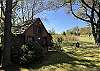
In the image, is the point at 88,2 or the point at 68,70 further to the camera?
the point at 88,2

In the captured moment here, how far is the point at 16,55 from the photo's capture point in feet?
111

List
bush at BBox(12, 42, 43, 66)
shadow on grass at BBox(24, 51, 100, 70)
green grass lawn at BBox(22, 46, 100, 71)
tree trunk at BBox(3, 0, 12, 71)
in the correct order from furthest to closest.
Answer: bush at BBox(12, 42, 43, 66), tree trunk at BBox(3, 0, 12, 71), shadow on grass at BBox(24, 51, 100, 70), green grass lawn at BBox(22, 46, 100, 71)

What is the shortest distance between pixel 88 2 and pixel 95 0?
92.7 inches

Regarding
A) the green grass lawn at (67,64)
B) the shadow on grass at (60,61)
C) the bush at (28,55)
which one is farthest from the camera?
the bush at (28,55)

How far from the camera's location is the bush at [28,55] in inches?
1276

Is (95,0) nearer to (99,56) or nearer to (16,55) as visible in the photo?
(99,56)

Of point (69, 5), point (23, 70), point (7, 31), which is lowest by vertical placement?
point (23, 70)

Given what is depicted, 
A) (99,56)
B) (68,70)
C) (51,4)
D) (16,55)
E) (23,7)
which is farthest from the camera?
(23,7)

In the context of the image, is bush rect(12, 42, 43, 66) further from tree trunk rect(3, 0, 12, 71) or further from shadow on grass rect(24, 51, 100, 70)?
tree trunk rect(3, 0, 12, 71)

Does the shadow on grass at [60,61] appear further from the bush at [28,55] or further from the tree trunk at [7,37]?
the tree trunk at [7,37]

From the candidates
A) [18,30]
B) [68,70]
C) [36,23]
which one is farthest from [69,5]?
[68,70]

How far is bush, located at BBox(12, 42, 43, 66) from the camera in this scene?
3241 cm

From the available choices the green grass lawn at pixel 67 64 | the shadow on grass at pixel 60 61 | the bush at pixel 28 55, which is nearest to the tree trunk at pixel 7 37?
the bush at pixel 28 55

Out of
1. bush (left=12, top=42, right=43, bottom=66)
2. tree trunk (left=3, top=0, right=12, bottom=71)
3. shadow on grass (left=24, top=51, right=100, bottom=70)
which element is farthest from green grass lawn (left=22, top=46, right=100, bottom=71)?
tree trunk (left=3, top=0, right=12, bottom=71)
